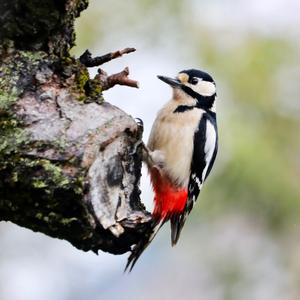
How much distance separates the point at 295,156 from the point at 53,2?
258 cm

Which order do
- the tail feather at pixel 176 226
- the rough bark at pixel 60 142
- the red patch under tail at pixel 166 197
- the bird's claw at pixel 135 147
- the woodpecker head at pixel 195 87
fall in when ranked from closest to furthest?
1. the rough bark at pixel 60 142
2. the bird's claw at pixel 135 147
3. the red patch under tail at pixel 166 197
4. the tail feather at pixel 176 226
5. the woodpecker head at pixel 195 87

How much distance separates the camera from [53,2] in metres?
2.84

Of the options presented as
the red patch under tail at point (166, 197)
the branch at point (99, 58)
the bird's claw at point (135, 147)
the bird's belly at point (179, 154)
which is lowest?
the red patch under tail at point (166, 197)

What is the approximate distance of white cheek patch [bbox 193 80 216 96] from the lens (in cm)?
446

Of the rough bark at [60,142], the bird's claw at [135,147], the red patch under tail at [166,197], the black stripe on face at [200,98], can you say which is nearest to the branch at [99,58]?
the rough bark at [60,142]

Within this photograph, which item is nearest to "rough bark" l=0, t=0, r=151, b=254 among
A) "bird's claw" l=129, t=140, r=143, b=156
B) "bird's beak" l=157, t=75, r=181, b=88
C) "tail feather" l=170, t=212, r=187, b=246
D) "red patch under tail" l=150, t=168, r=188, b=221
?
"bird's claw" l=129, t=140, r=143, b=156

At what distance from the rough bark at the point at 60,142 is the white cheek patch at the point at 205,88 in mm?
1518

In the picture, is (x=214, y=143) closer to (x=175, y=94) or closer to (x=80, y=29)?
(x=175, y=94)

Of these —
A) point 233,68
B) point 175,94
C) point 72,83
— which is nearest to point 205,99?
point 175,94

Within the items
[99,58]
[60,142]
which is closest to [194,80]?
[99,58]

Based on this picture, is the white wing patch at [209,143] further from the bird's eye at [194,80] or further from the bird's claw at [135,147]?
the bird's claw at [135,147]

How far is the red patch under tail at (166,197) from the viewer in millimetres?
3982

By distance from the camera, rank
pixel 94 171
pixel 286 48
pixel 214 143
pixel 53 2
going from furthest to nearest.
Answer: pixel 286 48 → pixel 214 143 → pixel 53 2 → pixel 94 171

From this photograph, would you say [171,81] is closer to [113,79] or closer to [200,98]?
[200,98]
